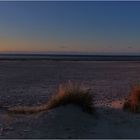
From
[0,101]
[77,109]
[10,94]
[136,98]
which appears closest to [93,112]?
[77,109]

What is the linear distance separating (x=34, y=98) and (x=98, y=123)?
583cm

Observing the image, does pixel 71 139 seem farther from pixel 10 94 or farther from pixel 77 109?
pixel 10 94

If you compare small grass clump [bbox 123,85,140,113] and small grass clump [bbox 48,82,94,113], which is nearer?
small grass clump [bbox 48,82,94,113]

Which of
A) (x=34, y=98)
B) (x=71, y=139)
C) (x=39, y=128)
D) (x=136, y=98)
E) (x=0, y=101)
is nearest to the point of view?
(x=71, y=139)

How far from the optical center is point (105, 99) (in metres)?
15.0

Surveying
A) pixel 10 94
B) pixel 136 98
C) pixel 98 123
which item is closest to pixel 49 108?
pixel 98 123

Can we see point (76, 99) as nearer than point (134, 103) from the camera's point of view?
Yes

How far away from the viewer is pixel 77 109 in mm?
10172

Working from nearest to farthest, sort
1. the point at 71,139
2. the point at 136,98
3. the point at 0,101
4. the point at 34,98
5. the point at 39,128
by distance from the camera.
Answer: the point at 71,139 → the point at 39,128 → the point at 136,98 → the point at 0,101 → the point at 34,98

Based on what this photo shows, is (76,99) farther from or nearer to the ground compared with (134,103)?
farther from the ground

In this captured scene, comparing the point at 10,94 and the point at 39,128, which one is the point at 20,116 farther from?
the point at 10,94

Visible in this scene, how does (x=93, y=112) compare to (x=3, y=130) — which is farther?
(x=93, y=112)

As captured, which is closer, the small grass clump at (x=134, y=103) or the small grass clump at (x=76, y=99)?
the small grass clump at (x=76, y=99)

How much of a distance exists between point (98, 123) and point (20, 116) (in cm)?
189
